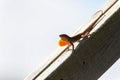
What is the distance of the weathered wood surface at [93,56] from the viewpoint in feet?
9.91

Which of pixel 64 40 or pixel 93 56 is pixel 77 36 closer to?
pixel 64 40

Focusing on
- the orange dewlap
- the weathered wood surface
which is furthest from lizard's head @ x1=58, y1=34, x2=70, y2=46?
the weathered wood surface

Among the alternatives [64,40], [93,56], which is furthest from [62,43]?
[93,56]

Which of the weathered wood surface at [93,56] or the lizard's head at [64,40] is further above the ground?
the lizard's head at [64,40]

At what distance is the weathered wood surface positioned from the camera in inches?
119

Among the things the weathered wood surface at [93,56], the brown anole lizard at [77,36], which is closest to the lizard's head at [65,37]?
the brown anole lizard at [77,36]

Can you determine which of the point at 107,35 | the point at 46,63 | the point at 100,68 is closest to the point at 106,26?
the point at 107,35

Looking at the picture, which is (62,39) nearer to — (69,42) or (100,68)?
(69,42)

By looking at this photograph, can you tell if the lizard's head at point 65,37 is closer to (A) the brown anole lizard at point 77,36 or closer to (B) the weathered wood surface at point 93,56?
(A) the brown anole lizard at point 77,36

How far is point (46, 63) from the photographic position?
3182 millimetres

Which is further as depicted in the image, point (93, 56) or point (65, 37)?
point (65, 37)

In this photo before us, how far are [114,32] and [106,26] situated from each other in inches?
2.6

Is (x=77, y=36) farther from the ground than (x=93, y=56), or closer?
farther from the ground

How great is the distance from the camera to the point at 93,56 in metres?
3.09
